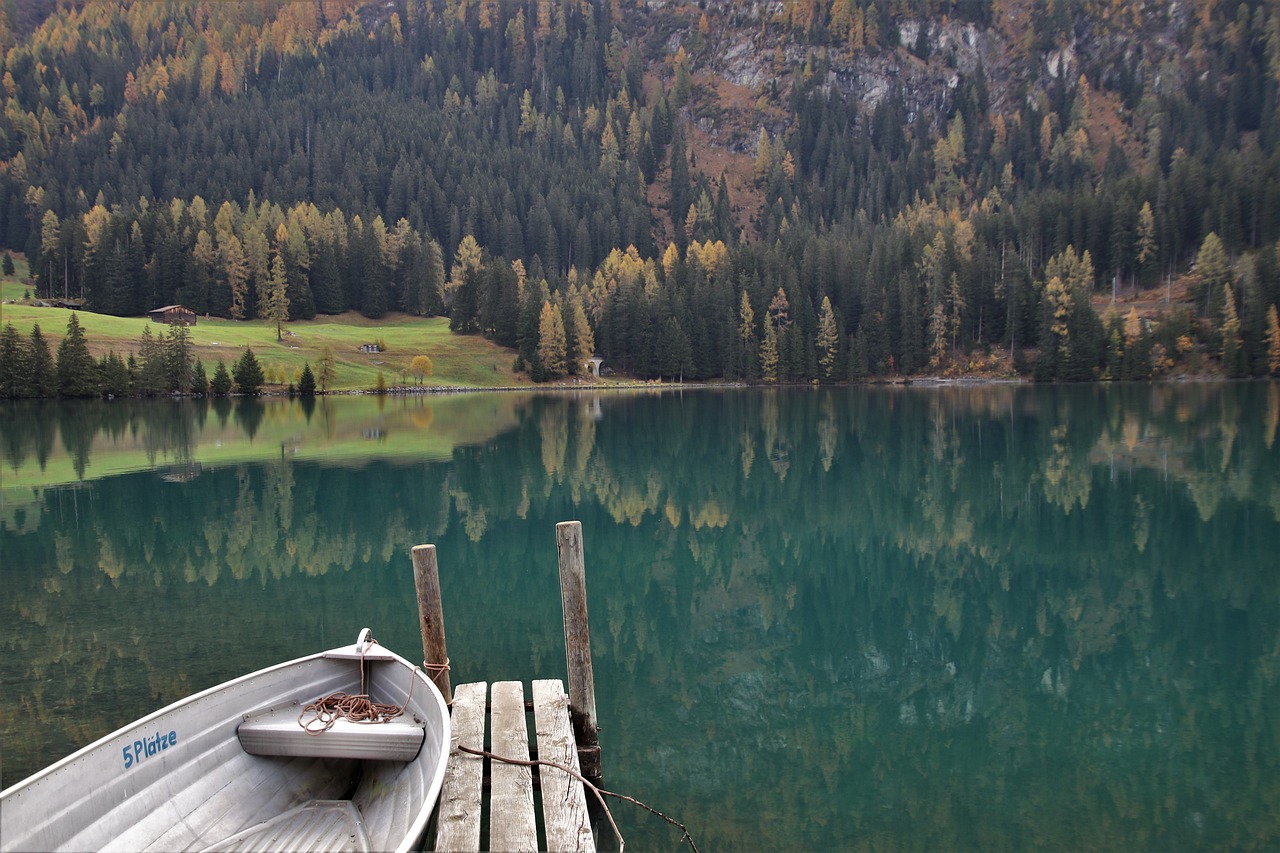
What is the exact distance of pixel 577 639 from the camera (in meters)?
11.7

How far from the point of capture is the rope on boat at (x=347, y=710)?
9.73 m

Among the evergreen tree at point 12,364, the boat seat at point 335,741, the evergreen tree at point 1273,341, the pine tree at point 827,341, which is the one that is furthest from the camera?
the pine tree at point 827,341

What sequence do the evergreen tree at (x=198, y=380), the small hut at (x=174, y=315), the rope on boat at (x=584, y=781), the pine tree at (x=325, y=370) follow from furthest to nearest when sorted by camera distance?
the small hut at (x=174, y=315) → the pine tree at (x=325, y=370) → the evergreen tree at (x=198, y=380) → the rope on boat at (x=584, y=781)

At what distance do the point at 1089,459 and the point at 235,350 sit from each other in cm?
10203

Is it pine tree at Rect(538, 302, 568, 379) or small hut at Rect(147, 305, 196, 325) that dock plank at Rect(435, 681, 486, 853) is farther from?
small hut at Rect(147, 305, 196, 325)

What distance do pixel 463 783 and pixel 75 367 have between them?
100272mm

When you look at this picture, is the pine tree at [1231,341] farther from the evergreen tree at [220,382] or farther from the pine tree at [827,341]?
the evergreen tree at [220,382]

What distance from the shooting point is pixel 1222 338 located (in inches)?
4412

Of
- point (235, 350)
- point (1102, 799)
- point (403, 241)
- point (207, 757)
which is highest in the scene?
point (403, 241)

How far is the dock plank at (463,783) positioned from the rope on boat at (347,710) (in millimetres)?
814

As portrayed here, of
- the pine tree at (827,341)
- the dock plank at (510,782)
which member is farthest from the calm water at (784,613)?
the pine tree at (827,341)

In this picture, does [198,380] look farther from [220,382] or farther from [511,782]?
[511,782]

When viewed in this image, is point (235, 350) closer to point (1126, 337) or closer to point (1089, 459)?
point (1089, 459)

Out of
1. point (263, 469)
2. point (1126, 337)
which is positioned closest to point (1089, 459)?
point (263, 469)
